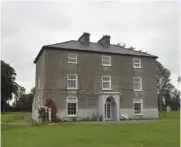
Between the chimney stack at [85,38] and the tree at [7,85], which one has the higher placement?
the chimney stack at [85,38]

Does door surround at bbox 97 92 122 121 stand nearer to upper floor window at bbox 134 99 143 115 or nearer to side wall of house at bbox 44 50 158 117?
side wall of house at bbox 44 50 158 117

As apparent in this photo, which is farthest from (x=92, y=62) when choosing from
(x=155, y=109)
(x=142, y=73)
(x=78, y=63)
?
(x=155, y=109)

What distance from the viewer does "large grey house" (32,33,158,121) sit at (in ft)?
91.4

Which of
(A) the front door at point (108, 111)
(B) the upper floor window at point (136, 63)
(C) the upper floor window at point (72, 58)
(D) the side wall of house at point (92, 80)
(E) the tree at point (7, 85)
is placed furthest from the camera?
(E) the tree at point (7, 85)

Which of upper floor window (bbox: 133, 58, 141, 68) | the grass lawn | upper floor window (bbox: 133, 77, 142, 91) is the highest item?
upper floor window (bbox: 133, 58, 141, 68)

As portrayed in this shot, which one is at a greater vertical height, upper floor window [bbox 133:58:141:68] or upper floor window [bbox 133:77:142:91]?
upper floor window [bbox 133:58:141:68]

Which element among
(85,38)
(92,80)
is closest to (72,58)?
(92,80)

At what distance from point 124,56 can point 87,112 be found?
874cm

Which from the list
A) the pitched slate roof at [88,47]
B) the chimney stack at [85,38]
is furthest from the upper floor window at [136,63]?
the chimney stack at [85,38]

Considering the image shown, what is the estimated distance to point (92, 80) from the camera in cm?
2959

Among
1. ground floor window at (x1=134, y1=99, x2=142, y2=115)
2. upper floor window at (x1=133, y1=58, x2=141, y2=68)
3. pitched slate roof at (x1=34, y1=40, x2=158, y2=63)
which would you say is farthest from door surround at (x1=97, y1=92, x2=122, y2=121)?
pitched slate roof at (x1=34, y1=40, x2=158, y2=63)

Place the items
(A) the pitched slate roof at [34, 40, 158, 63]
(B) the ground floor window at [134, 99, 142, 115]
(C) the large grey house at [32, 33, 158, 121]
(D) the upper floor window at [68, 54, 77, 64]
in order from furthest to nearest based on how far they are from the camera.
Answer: (B) the ground floor window at [134, 99, 142, 115], (D) the upper floor window at [68, 54, 77, 64], (A) the pitched slate roof at [34, 40, 158, 63], (C) the large grey house at [32, 33, 158, 121]

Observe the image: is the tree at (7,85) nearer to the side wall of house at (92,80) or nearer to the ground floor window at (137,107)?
the side wall of house at (92,80)

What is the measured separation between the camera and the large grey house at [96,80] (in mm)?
27859
